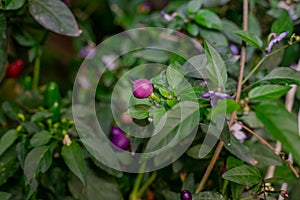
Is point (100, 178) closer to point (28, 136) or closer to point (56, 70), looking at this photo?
point (28, 136)

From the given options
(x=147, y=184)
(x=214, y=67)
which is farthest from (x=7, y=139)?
(x=214, y=67)

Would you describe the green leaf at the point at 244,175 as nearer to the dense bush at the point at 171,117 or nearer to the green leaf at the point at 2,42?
the dense bush at the point at 171,117

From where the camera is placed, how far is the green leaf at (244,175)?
63cm

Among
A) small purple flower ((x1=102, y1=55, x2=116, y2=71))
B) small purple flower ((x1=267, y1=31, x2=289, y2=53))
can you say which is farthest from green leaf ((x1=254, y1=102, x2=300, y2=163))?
small purple flower ((x1=102, y1=55, x2=116, y2=71))

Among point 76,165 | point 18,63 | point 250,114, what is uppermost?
point 250,114

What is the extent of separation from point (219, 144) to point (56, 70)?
96 centimetres

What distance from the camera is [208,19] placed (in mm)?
858

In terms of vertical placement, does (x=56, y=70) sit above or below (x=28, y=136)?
below

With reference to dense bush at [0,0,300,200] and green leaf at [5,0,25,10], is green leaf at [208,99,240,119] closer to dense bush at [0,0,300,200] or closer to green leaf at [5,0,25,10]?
dense bush at [0,0,300,200]

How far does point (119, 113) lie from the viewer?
35.0 inches

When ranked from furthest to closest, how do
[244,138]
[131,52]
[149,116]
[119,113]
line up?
[131,52]
[119,113]
[244,138]
[149,116]

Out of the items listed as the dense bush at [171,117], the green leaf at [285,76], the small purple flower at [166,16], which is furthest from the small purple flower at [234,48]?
the green leaf at [285,76]

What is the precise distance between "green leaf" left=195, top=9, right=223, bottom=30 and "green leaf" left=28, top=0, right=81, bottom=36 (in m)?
0.22

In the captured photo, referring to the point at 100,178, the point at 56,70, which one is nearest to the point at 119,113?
the point at 100,178
